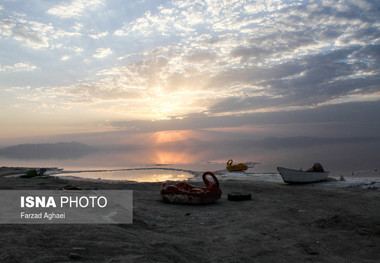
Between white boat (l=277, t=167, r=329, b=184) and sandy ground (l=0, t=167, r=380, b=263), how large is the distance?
963cm

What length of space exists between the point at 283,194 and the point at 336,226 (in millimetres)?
7887

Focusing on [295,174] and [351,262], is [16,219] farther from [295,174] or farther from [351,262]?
[295,174]

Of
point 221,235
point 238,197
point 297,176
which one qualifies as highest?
point 297,176

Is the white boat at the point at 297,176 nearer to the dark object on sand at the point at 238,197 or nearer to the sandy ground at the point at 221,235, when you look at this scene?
the sandy ground at the point at 221,235

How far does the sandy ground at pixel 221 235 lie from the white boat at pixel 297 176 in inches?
379

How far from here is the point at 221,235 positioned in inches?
379

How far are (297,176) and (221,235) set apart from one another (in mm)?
18402

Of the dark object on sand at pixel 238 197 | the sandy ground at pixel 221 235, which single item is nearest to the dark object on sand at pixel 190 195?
the sandy ground at pixel 221 235

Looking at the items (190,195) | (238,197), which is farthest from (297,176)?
(190,195)

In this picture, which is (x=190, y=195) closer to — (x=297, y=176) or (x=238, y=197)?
(x=238, y=197)

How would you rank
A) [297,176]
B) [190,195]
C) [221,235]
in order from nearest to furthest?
[221,235], [190,195], [297,176]

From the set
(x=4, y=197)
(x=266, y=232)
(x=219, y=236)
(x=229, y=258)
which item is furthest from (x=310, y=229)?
(x=4, y=197)

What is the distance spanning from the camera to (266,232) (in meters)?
10.1

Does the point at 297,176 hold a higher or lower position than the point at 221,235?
higher
